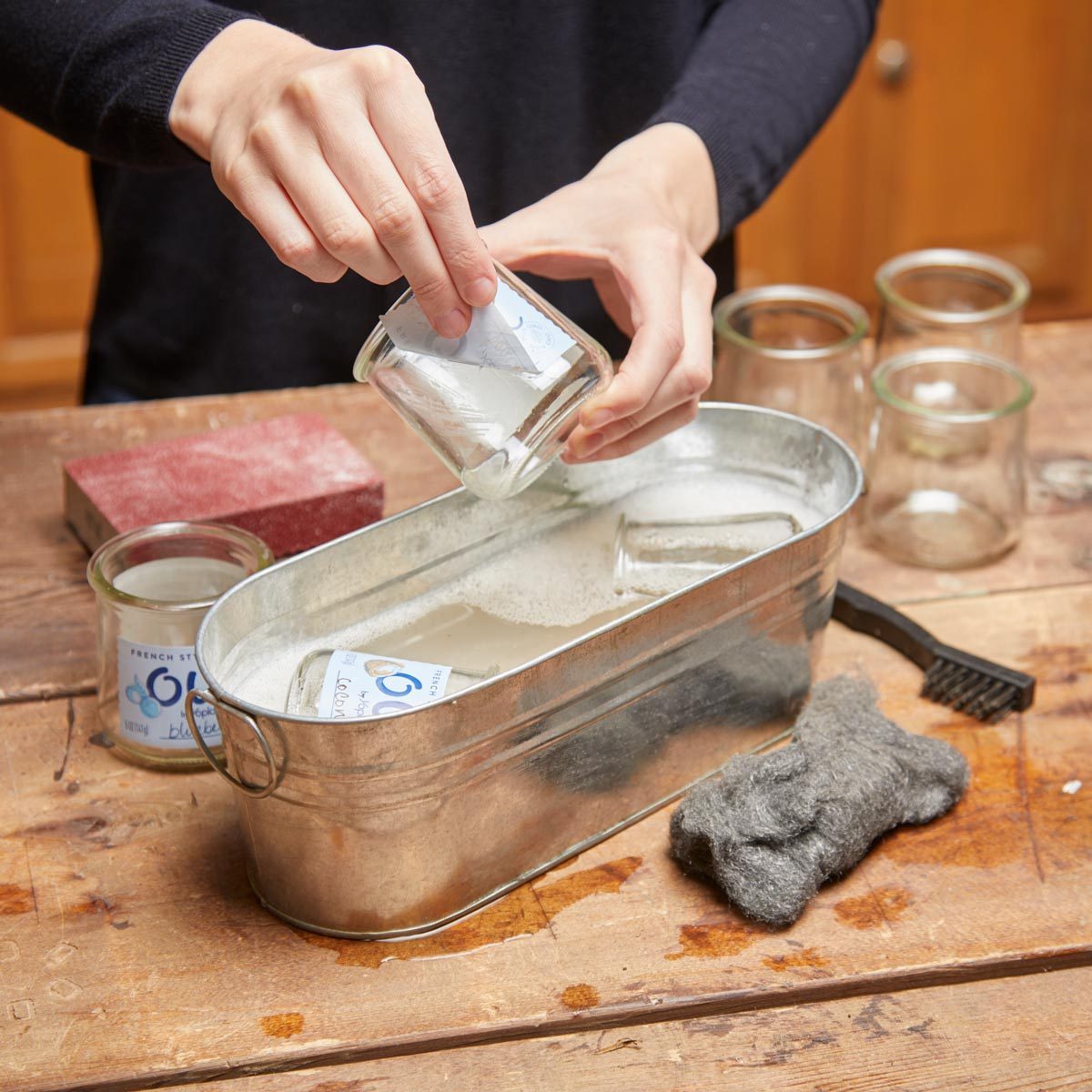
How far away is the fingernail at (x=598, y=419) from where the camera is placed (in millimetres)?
687

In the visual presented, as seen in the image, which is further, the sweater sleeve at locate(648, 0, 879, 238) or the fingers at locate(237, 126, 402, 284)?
the sweater sleeve at locate(648, 0, 879, 238)

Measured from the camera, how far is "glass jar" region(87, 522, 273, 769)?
722 mm

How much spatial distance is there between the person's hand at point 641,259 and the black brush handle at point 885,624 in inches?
6.9

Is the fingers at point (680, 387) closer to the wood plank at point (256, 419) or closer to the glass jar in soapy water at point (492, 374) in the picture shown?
the glass jar in soapy water at point (492, 374)

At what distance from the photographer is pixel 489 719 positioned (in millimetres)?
620

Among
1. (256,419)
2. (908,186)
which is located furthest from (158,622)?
(908,186)

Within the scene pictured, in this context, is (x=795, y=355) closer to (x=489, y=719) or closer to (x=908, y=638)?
(x=908, y=638)

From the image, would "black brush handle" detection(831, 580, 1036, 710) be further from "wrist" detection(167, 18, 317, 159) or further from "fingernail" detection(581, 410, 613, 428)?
"wrist" detection(167, 18, 317, 159)

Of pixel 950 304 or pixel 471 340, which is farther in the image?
pixel 950 304

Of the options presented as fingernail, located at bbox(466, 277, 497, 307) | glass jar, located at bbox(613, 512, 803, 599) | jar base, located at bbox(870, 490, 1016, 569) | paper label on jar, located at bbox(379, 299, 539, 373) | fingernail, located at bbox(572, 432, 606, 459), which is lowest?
jar base, located at bbox(870, 490, 1016, 569)

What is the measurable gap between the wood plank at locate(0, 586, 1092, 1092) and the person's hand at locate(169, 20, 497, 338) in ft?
0.91

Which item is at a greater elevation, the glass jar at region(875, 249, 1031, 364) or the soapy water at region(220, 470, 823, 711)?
the glass jar at region(875, 249, 1031, 364)

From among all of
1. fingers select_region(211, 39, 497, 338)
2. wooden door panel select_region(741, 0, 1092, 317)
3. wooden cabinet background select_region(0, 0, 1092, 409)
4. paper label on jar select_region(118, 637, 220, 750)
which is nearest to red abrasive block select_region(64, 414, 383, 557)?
paper label on jar select_region(118, 637, 220, 750)

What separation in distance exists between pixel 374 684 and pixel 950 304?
0.69m
